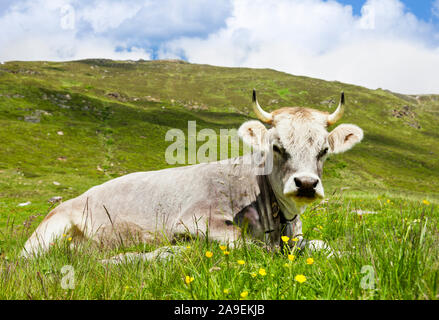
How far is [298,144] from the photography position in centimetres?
529

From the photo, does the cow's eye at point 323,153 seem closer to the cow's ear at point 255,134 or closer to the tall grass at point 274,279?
the cow's ear at point 255,134

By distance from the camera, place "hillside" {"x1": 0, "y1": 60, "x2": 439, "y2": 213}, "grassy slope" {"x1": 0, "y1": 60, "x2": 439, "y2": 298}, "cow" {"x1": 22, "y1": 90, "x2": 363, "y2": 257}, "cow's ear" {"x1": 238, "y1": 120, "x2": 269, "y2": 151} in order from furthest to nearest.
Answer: "hillside" {"x1": 0, "y1": 60, "x2": 439, "y2": 213} < "cow's ear" {"x1": 238, "y1": 120, "x2": 269, "y2": 151} < "cow" {"x1": 22, "y1": 90, "x2": 363, "y2": 257} < "grassy slope" {"x1": 0, "y1": 60, "x2": 439, "y2": 298}

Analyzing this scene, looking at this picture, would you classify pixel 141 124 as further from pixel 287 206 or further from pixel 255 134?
pixel 287 206

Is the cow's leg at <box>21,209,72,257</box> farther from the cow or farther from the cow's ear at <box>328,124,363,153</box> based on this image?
the cow's ear at <box>328,124,363,153</box>

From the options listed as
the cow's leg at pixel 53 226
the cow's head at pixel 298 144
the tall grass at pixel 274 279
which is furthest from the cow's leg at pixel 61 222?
the cow's head at pixel 298 144

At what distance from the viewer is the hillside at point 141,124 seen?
47938 mm

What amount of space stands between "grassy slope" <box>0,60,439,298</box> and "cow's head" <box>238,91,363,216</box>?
0.83 m

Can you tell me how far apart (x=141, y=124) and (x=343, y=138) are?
9148 cm

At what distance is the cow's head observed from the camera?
15.7ft

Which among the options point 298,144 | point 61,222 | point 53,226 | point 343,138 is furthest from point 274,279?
point 53,226

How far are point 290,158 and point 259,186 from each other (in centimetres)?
122

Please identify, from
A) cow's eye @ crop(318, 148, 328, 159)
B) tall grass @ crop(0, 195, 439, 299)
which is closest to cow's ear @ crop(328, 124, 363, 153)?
cow's eye @ crop(318, 148, 328, 159)
